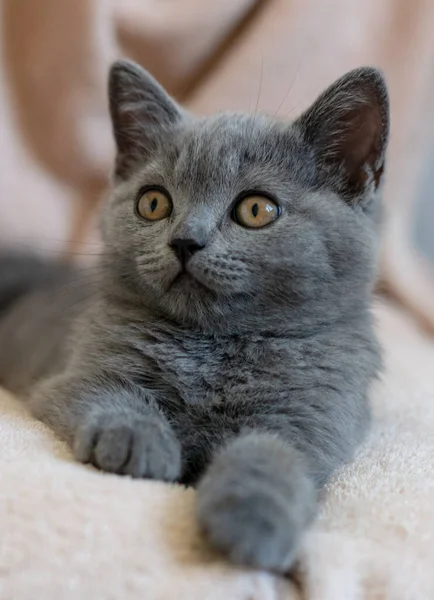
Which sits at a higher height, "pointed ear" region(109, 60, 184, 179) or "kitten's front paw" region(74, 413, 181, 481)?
"pointed ear" region(109, 60, 184, 179)

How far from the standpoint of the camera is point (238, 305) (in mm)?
906

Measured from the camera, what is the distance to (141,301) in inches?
39.3

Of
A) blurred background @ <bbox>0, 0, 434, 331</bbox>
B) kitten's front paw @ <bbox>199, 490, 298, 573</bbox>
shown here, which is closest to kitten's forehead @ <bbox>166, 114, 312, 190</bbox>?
kitten's front paw @ <bbox>199, 490, 298, 573</bbox>

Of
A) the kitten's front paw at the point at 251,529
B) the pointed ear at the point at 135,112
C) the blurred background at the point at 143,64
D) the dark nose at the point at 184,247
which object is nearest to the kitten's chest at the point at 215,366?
the dark nose at the point at 184,247

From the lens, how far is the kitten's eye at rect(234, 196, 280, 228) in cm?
92

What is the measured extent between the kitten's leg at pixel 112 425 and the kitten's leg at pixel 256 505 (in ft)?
0.26

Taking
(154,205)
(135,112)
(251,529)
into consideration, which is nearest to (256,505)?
(251,529)

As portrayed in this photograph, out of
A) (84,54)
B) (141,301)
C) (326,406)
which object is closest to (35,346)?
(141,301)

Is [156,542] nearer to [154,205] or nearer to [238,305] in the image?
[238,305]

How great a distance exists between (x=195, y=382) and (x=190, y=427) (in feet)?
0.20

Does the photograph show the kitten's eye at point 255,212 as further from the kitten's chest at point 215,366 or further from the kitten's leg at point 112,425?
the kitten's leg at point 112,425

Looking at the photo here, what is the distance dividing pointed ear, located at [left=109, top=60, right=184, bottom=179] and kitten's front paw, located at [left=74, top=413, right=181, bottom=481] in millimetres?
493

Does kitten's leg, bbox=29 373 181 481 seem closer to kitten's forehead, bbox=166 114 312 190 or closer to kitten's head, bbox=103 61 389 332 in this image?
kitten's head, bbox=103 61 389 332

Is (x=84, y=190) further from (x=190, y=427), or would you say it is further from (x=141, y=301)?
(x=190, y=427)
